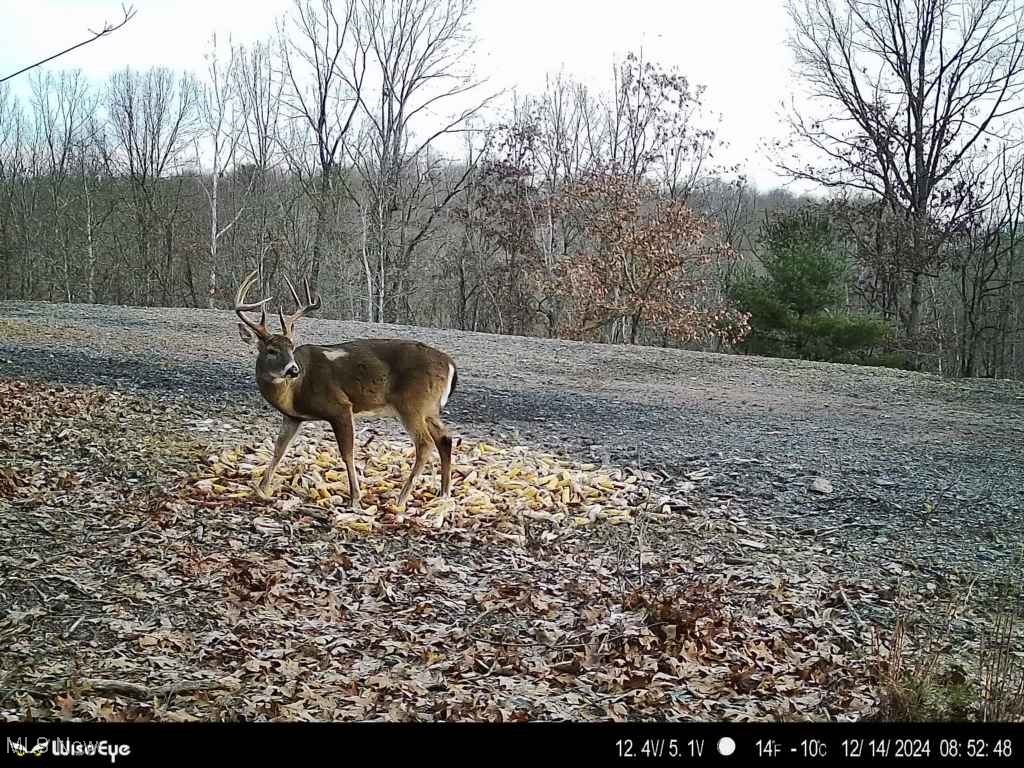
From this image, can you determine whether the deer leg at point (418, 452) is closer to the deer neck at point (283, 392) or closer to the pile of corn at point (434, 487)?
the pile of corn at point (434, 487)

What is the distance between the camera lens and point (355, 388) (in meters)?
5.10

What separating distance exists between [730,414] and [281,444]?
4.80 m

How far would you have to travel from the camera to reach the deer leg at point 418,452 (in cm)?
524

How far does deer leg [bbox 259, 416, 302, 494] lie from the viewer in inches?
203

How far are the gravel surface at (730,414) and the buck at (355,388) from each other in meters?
1.66

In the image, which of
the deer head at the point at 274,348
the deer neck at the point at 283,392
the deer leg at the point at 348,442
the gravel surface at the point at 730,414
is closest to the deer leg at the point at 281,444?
the deer neck at the point at 283,392

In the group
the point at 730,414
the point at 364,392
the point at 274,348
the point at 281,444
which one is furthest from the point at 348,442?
the point at 730,414

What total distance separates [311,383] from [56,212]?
13.9m
